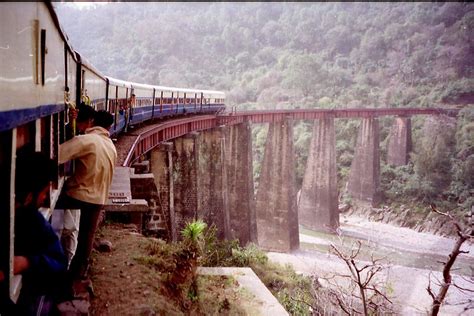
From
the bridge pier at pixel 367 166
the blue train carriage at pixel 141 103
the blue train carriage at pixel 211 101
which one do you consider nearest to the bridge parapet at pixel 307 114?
the bridge pier at pixel 367 166

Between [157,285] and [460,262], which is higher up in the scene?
[157,285]

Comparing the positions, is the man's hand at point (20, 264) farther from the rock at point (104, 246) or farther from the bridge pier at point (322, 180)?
the bridge pier at point (322, 180)

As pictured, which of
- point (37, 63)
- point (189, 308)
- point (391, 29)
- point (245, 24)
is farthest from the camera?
point (245, 24)

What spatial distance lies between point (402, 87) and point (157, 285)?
50893 millimetres

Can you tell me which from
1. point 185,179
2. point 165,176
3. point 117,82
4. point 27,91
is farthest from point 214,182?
point 27,91

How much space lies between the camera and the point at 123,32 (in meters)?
81.9

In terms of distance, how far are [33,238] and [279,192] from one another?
75.3 feet

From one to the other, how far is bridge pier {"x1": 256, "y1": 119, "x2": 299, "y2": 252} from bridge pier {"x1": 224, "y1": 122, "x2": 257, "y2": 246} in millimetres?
3157

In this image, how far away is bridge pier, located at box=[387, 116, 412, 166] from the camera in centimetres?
3762

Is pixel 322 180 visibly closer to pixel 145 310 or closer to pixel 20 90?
pixel 145 310

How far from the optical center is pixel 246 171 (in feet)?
71.5

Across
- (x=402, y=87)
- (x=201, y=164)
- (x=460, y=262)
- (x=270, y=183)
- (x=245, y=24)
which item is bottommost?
(x=460, y=262)

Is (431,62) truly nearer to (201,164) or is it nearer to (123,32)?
(201,164)

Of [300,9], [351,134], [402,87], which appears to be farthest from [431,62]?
[300,9]
